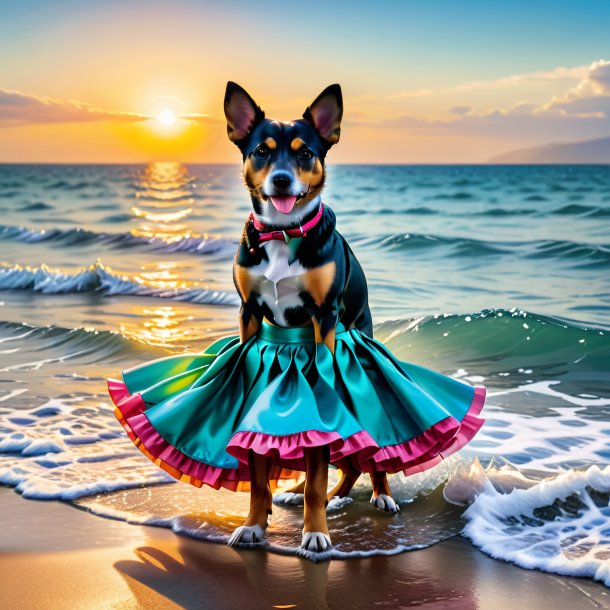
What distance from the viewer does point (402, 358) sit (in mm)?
9094

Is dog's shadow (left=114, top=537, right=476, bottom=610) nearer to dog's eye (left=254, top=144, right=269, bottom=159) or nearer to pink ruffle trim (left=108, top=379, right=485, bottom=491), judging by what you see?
pink ruffle trim (left=108, top=379, right=485, bottom=491)

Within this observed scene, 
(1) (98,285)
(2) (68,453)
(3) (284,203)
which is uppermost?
(3) (284,203)

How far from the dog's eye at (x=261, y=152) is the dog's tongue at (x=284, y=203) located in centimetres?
17

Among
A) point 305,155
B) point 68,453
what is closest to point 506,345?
point 68,453

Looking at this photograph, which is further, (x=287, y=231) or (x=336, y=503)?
(x=336, y=503)

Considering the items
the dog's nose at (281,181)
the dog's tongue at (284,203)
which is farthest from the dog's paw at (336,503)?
the dog's nose at (281,181)

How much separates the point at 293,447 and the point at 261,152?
1.13m

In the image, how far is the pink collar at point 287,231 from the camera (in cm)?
381

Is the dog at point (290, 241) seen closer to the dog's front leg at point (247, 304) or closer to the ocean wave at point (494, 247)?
the dog's front leg at point (247, 304)

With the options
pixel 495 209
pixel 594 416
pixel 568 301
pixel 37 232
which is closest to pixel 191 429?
pixel 594 416

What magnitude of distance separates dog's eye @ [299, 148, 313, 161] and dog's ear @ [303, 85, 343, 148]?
149 mm

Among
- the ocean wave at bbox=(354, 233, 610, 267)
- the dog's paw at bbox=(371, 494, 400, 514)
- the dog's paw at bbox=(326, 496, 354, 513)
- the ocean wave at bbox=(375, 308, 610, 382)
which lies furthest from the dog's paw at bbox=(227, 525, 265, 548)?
the ocean wave at bbox=(354, 233, 610, 267)

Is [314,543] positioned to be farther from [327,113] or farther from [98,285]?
[98,285]

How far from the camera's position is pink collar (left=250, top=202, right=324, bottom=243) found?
3.81 meters
